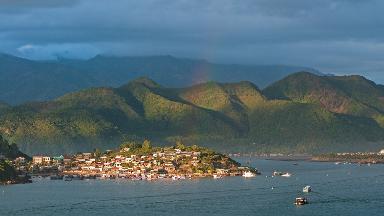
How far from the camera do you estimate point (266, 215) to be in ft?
534

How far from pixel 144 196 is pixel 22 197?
88.4ft

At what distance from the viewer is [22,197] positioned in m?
197

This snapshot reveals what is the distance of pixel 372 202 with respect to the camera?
183 meters

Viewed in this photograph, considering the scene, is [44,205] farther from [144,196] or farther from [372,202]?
[372,202]

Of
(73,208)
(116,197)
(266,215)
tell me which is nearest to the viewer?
(266,215)

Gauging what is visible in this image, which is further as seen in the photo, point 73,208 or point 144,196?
point 144,196

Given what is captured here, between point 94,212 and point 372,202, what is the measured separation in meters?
57.1

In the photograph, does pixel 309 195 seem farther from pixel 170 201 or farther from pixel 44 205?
pixel 44 205

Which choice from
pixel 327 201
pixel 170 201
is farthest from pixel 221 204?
pixel 327 201

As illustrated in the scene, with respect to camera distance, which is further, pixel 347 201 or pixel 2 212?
pixel 347 201

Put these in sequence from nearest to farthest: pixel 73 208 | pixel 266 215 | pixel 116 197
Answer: pixel 266 215 → pixel 73 208 → pixel 116 197

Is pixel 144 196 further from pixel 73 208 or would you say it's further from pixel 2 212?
pixel 2 212

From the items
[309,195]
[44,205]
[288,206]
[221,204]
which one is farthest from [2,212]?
[309,195]

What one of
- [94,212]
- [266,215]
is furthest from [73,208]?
[266,215]
